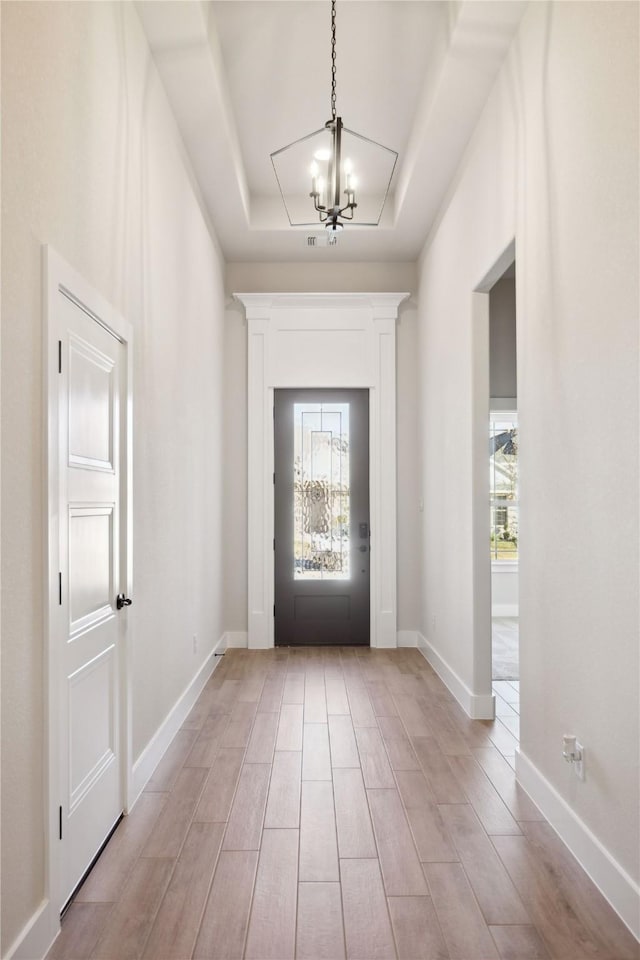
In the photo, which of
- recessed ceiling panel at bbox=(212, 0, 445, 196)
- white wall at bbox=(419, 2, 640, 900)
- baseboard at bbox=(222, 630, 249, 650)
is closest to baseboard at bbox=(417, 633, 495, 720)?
white wall at bbox=(419, 2, 640, 900)

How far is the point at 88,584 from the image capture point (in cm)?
223

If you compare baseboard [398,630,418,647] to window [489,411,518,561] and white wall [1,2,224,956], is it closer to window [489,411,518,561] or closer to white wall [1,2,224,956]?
white wall [1,2,224,956]

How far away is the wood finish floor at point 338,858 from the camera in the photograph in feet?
5.93

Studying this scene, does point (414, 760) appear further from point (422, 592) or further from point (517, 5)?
point (517, 5)

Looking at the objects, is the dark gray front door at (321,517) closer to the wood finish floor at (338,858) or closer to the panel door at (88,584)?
the wood finish floor at (338,858)

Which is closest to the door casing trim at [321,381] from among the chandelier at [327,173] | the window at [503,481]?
the chandelier at [327,173]

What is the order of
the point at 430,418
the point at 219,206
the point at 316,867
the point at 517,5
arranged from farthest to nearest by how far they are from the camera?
the point at 430,418
the point at 219,206
the point at 517,5
the point at 316,867

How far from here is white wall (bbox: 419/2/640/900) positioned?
1.93 m

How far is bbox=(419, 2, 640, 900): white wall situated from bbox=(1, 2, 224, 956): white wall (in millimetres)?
1703

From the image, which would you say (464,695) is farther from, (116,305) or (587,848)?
(116,305)

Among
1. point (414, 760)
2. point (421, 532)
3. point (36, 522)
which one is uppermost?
point (36, 522)

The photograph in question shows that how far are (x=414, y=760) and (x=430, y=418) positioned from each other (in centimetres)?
274

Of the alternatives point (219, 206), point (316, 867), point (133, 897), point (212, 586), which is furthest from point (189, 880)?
point (219, 206)

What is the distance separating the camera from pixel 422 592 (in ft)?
17.8
